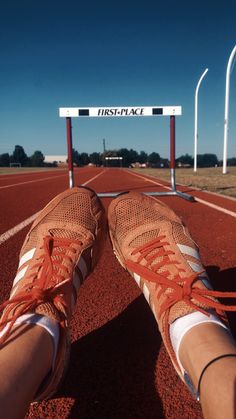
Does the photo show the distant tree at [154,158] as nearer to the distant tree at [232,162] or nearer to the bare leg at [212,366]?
the distant tree at [232,162]

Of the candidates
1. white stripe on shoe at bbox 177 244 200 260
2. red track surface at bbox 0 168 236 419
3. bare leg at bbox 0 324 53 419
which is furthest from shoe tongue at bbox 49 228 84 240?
bare leg at bbox 0 324 53 419

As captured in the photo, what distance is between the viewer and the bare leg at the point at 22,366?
32.9 inches

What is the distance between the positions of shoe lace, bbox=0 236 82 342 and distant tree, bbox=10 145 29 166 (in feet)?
311

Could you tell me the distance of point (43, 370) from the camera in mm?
1011

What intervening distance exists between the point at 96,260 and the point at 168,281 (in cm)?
57

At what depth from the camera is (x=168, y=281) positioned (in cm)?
136

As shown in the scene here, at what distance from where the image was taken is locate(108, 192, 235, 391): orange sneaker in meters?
1.25

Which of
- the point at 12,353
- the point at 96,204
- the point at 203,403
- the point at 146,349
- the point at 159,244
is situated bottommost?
the point at 146,349

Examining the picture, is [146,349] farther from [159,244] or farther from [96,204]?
[96,204]

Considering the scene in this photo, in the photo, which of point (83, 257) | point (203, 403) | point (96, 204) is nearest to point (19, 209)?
point (96, 204)

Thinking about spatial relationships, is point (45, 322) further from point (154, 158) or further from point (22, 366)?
point (154, 158)

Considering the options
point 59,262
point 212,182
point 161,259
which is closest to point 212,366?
point 161,259

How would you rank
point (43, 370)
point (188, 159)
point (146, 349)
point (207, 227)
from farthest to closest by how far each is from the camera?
point (188, 159) → point (207, 227) → point (146, 349) → point (43, 370)

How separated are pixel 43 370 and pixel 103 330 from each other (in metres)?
0.52
